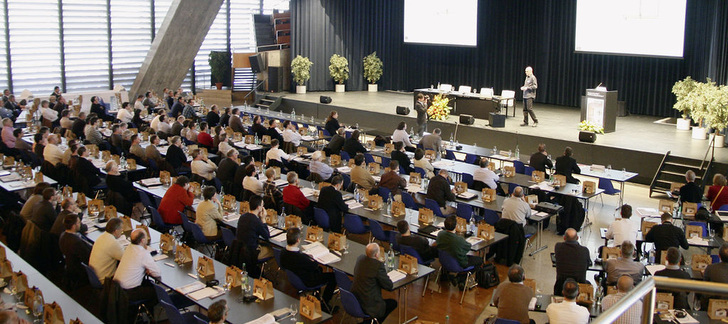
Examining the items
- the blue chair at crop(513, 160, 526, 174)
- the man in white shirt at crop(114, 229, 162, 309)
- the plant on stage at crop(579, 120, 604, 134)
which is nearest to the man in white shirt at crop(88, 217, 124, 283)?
the man in white shirt at crop(114, 229, 162, 309)

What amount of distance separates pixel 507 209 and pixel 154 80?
15464mm

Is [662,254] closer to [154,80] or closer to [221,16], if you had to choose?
[154,80]

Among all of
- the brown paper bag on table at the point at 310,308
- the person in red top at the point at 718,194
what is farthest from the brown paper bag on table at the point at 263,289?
the person in red top at the point at 718,194

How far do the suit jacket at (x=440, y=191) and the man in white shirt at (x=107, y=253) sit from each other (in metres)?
4.66

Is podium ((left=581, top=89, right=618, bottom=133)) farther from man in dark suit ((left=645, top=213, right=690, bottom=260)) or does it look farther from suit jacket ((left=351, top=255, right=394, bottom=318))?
suit jacket ((left=351, top=255, right=394, bottom=318))

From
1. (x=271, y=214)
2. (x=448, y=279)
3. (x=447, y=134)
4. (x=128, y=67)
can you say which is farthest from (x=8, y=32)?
(x=448, y=279)

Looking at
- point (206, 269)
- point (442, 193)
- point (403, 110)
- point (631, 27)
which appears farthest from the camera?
point (403, 110)

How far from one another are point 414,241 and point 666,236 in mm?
3026

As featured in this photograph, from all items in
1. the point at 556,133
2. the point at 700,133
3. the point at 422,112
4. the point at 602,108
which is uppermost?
the point at 602,108

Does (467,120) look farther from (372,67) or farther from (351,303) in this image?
(351,303)

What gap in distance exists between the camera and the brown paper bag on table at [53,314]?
598cm

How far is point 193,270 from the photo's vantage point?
7.50m

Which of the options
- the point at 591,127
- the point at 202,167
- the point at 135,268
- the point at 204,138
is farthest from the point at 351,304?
the point at 591,127

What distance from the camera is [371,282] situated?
7.11 metres
